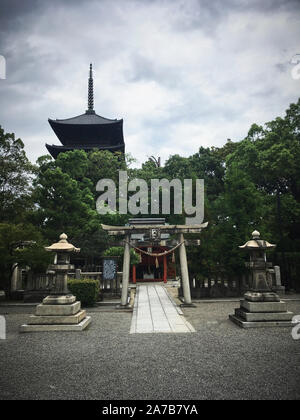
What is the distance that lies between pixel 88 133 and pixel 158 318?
30182mm

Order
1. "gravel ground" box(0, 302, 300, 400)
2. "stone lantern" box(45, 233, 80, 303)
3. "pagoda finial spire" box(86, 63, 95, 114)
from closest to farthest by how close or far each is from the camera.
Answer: "gravel ground" box(0, 302, 300, 400) < "stone lantern" box(45, 233, 80, 303) < "pagoda finial spire" box(86, 63, 95, 114)

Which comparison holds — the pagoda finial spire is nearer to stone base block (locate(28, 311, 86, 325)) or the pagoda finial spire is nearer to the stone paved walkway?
the stone paved walkway

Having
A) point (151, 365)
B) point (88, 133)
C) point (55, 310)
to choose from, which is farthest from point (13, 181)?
point (88, 133)

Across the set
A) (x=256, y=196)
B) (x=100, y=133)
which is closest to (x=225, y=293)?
(x=256, y=196)

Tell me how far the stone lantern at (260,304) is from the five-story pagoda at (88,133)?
27598 mm

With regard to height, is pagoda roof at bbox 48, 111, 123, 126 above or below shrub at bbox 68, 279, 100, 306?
above

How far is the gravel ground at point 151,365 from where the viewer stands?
3.41 m

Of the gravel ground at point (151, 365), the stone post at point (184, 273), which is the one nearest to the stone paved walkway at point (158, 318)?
the gravel ground at point (151, 365)

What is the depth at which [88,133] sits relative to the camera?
3400 centimetres

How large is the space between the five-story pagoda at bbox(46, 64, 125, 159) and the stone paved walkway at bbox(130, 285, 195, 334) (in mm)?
24891

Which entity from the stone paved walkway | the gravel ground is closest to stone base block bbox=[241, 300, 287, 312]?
the gravel ground

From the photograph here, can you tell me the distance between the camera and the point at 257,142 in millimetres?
19422

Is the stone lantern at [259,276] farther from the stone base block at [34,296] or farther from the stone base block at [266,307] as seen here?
the stone base block at [34,296]

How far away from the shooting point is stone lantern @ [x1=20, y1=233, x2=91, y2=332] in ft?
22.8
